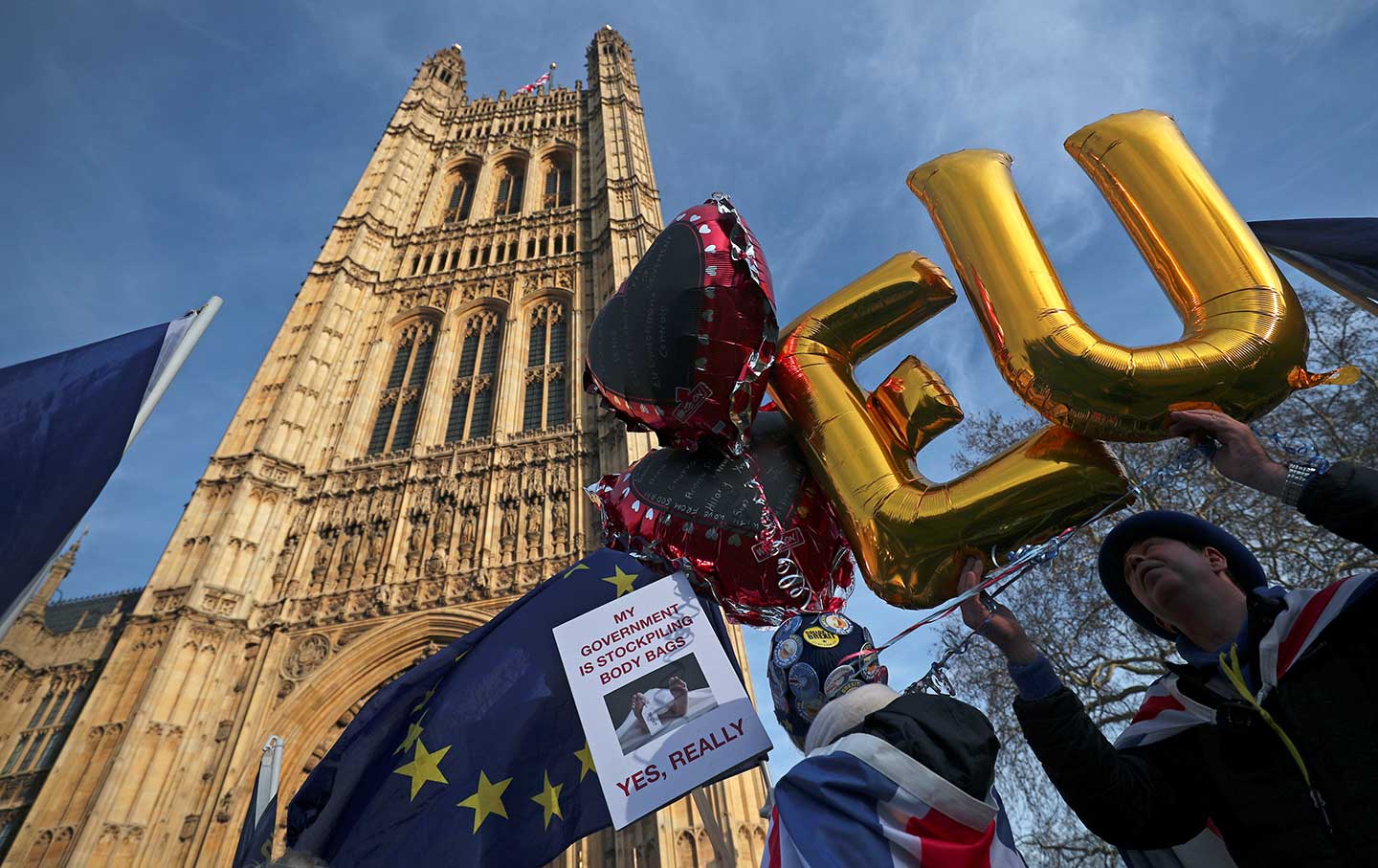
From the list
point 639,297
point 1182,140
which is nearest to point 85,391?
point 639,297

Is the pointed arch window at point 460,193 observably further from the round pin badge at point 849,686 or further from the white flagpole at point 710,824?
the round pin badge at point 849,686

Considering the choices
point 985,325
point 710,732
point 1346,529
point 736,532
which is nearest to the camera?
point 1346,529

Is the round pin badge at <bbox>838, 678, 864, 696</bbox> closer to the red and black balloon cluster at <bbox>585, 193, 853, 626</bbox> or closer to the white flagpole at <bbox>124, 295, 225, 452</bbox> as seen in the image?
the red and black balloon cluster at <bbox>585, 193, 853, 626</bbox>

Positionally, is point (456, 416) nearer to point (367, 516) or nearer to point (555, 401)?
point (555, 401)

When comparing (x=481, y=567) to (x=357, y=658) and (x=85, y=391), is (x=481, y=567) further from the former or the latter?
(x=85, y=391)

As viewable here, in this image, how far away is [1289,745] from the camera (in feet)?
4.53

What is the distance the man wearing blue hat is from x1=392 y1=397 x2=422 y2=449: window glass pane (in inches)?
666

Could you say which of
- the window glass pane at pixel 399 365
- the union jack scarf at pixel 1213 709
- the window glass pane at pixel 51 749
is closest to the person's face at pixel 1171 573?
the union jack scarf at pixel 1213 709

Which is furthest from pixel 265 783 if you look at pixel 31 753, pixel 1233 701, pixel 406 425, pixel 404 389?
pixel 404 389

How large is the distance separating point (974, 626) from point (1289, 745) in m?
0.58

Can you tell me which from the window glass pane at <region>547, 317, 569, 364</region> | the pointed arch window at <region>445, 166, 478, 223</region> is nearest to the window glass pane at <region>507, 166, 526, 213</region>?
the pointed arch window at <region>445, 166, 478, 223</region>

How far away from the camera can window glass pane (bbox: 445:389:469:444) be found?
17.2 metres

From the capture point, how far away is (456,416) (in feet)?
58.4

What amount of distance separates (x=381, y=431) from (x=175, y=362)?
14.6 metres
